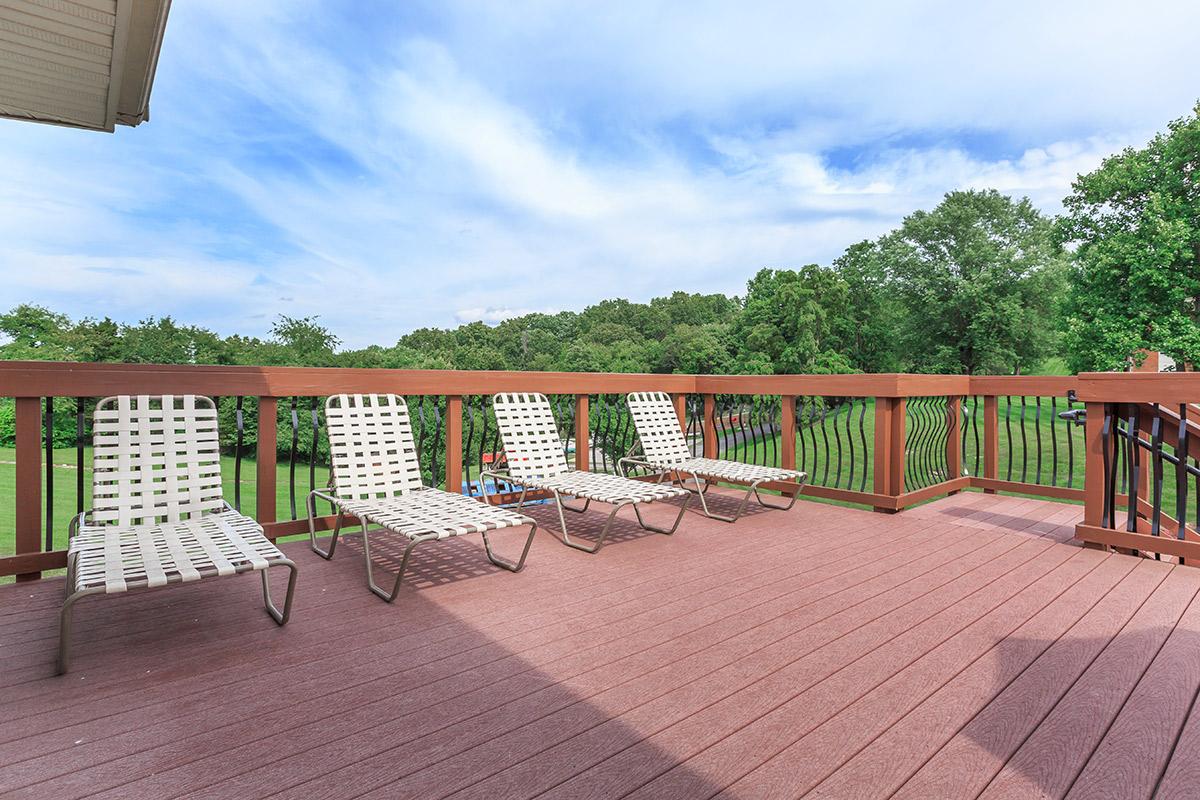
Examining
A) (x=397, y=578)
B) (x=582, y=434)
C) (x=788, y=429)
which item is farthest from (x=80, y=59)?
(x=788, y=429)

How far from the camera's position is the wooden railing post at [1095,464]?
3.84 metres

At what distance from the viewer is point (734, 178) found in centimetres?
2888

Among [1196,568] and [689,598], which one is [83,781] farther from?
[1196,568]

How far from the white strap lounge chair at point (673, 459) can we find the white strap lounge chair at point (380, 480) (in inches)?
61.9

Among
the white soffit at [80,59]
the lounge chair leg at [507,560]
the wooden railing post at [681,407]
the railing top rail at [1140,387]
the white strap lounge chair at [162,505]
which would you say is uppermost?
the white soffit at [80,59]

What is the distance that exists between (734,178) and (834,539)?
91.0 ft

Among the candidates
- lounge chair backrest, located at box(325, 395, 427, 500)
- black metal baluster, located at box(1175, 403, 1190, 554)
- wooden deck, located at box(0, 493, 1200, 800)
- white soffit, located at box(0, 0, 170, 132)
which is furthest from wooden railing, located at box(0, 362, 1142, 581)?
white soffit, located at box(0, 0, 170, 132)

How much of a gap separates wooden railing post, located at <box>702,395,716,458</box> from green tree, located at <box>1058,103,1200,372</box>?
720 inches

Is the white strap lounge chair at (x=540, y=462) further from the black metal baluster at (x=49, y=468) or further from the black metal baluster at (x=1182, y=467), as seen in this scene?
the black metal baluster at (x=1182, y=467)

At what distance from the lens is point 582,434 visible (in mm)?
5379

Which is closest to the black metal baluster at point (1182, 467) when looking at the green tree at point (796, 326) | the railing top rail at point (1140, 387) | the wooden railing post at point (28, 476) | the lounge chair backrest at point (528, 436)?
the railing top rail at point (1140, 387)

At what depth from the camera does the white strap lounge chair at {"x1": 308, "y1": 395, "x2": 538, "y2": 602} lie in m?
3.26

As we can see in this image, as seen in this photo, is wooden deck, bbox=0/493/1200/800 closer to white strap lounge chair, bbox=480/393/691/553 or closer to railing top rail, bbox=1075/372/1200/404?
white strap lounge chair, bbox=480/393/691/553

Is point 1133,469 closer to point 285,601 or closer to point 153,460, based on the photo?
point 285,601
